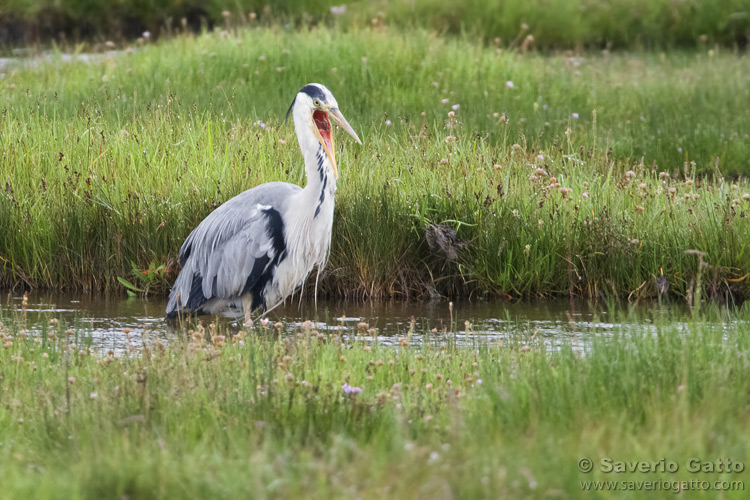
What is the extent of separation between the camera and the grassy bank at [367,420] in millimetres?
3305

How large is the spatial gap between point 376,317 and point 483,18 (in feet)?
Answer: 41.3

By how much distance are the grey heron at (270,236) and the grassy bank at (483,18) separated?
11060 mm

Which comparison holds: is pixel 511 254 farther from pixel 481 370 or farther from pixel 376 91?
pixel 376 91

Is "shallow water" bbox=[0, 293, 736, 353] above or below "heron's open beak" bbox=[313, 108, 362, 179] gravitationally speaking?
below

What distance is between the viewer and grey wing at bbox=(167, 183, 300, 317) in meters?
6.78

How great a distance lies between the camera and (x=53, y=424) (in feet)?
13.1

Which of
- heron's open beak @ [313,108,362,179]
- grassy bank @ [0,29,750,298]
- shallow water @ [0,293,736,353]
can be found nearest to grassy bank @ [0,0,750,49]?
grassy bank @ [0,29,750,298]

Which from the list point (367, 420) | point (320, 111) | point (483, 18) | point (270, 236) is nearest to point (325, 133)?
point (320, 111)

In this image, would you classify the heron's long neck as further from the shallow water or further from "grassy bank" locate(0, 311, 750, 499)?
"grassy bank" locate(0, 311, 750, 499)

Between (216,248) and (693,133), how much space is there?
6.68 m

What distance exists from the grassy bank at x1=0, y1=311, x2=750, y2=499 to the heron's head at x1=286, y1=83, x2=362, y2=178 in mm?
1759

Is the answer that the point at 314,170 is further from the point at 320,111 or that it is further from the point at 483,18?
the point at 483,18

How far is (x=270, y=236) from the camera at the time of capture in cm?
681

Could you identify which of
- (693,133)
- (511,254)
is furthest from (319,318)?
(693,133)
